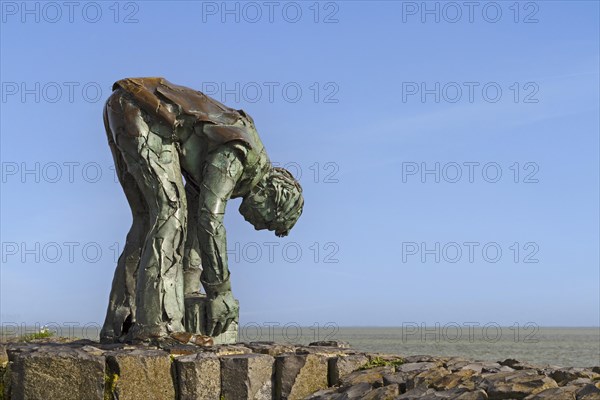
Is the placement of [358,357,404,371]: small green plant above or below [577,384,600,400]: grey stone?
above

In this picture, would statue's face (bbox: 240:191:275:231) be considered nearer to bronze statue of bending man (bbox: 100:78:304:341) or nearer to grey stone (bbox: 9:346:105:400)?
bronze statue of bending man (bbox: 100:78:304:341)

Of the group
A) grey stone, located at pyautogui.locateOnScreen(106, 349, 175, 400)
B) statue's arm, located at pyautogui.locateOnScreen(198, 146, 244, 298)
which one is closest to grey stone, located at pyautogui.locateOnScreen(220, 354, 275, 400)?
grey stone, located at pyautogui.locateOnScreen(106, 349, 175, 400)

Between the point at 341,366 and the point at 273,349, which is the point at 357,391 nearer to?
the point at 341,366

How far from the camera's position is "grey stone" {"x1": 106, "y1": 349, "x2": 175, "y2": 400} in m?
9.33

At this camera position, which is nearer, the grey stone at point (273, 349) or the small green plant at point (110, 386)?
the small green plant at point (110, 386)

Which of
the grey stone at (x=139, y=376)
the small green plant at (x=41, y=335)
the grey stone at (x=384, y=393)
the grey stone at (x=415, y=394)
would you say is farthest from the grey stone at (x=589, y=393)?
the small green plant at (x=41, y=335)

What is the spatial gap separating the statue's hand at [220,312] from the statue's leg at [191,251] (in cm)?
60

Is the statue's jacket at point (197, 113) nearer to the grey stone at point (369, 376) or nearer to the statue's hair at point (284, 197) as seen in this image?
the statue's hair at point (284, 197)

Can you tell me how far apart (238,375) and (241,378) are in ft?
0.13

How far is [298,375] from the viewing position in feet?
32.4

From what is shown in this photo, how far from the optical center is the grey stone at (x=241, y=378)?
9.61 metres

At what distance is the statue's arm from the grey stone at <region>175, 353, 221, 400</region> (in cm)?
137

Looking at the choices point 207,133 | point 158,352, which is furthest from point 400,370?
point 207,133

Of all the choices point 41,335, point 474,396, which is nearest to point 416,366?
point 474,396
